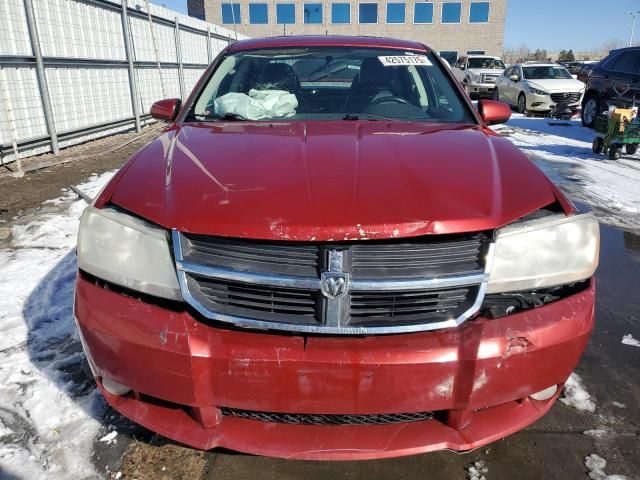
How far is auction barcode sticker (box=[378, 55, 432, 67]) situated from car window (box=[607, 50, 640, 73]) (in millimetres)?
9811

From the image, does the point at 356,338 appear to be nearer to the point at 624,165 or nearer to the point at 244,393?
the point at 244,393

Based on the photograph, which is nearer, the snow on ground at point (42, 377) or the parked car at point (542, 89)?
the snow on ground at point (42, 377)

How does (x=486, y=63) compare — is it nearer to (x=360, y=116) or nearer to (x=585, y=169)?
(x=585, y=169)

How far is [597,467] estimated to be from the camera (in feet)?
6.40

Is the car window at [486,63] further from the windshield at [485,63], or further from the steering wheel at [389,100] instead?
the steering wheel at [389,100]

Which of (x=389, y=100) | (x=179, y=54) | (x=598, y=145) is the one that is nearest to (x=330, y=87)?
(x=389, y=100)

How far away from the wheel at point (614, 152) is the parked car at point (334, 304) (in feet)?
24.7

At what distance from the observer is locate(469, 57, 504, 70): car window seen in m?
21.5

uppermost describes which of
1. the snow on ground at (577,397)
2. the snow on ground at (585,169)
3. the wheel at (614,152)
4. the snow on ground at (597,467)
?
the wheel at (614,152)

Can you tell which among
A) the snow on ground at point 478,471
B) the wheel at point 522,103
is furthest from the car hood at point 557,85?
the snow on ground at point 478,471

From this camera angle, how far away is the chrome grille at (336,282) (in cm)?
155

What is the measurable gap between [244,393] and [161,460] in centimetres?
68

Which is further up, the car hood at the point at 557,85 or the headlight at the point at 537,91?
the car hood at the point at 557,85

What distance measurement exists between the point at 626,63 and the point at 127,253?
12.5 metres
